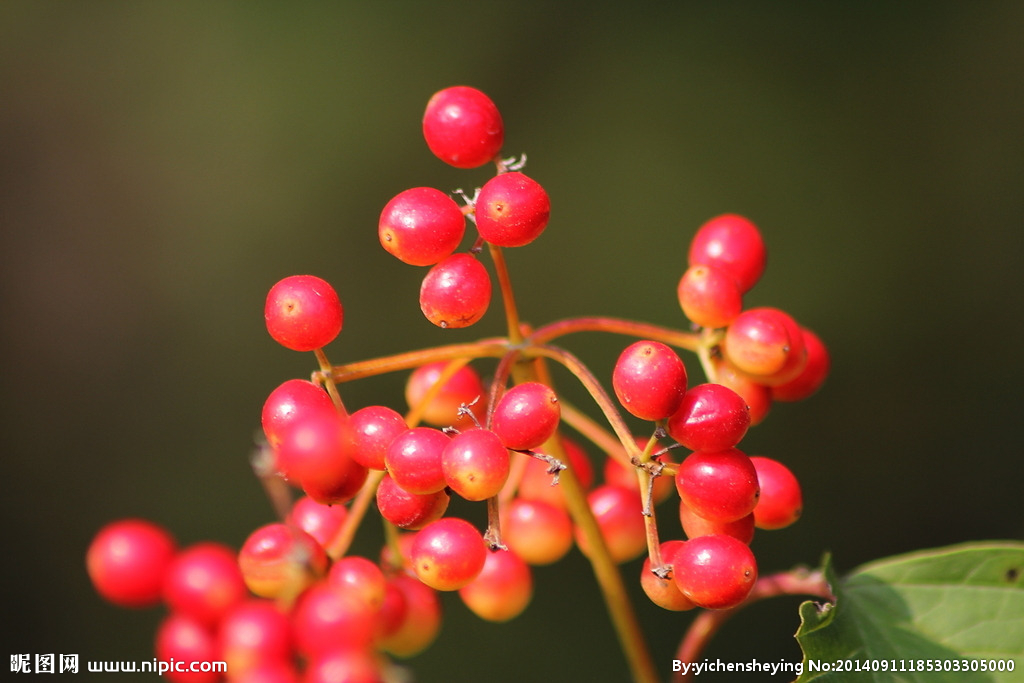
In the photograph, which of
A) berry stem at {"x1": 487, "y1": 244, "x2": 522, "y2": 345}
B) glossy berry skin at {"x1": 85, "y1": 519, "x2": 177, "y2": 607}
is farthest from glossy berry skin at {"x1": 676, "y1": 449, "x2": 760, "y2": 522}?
glossy berry skin at {"x1": 85, "y1": 519, "x2": 177, "y2": 607}

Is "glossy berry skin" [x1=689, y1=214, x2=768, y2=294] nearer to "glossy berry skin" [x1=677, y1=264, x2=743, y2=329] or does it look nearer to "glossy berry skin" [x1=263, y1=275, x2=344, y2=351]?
"glossy berry skin" [x1=677, y1=264, x2=743, y2=329]

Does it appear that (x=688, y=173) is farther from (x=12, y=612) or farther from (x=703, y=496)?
(x=12, y=612)

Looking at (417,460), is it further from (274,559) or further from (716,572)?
(716,572)

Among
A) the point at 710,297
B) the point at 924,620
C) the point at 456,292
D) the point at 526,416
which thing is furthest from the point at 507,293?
the point at 924,620

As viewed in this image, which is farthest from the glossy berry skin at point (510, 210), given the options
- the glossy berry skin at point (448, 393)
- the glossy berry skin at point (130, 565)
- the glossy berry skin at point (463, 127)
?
the glossy berry skin at point (130, 565)

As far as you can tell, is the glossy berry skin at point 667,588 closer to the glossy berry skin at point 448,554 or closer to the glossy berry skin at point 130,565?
the glossy berry skin at point 448,554

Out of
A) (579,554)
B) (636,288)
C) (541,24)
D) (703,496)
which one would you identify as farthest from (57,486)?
(703,496)
